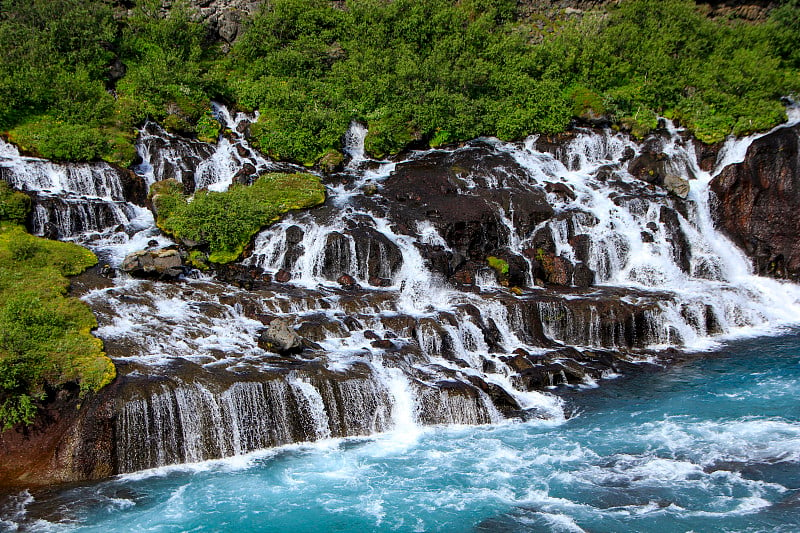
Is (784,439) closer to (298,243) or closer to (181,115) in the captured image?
(298,243)

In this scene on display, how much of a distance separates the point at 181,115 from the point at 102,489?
76.0 ft

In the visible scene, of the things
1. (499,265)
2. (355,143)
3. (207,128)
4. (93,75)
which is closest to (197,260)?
(207,128)

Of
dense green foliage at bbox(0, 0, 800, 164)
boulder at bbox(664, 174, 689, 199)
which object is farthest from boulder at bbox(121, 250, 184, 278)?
boulder at bbox(664, 174, 689, 199)

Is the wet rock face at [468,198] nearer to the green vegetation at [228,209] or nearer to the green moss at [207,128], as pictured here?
the green vegetation at [228,209]

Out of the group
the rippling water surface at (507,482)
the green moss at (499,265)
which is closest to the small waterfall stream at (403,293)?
the green moss at (499,265)

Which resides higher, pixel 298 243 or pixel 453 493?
pixel 298 243

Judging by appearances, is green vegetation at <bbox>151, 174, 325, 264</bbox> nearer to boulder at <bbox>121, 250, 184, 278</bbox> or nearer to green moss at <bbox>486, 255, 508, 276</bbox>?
boulder at <bbox>121, 250, 184, 278</bbox>

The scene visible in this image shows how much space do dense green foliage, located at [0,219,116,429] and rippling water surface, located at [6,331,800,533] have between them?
273 centimetres

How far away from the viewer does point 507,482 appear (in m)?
14.8

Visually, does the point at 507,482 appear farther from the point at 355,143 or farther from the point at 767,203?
the point at 355,143

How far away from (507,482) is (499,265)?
12.9 meters

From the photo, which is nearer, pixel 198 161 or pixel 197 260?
pixel 197 260

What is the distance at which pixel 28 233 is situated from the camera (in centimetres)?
2447

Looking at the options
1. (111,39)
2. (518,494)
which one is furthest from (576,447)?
(111,39)
